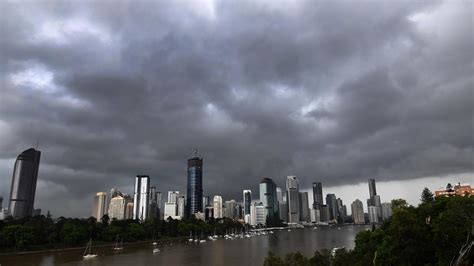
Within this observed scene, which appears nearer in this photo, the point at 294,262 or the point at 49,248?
the point at 294,262

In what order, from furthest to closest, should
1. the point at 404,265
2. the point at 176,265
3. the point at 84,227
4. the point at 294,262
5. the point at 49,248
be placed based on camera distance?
the point at 84,227 → the point at 49,248 → the point at 176,265 → the point at 404,265 → the point at 294,262

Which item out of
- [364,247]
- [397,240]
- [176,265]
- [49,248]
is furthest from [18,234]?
[397,240]

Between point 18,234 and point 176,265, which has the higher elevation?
point 18,234

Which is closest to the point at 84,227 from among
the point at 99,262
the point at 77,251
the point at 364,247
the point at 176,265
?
the point at 77,251

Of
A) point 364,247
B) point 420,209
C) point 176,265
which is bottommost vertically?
point 176,265

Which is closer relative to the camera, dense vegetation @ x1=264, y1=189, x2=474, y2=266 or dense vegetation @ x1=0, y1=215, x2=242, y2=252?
dense vegetation @ x1=264, y1=189, x2=474, y2=266

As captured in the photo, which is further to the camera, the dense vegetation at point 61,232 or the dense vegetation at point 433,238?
the dense vegetation at point 61,232

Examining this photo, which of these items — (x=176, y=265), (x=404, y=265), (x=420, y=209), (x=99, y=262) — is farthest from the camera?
(x=99, y=262)

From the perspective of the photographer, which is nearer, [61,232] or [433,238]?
[433,238]

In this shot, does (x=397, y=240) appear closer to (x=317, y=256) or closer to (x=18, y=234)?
(x=317, y=256)

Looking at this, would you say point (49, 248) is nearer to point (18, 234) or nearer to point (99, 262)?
point (18, 234)
